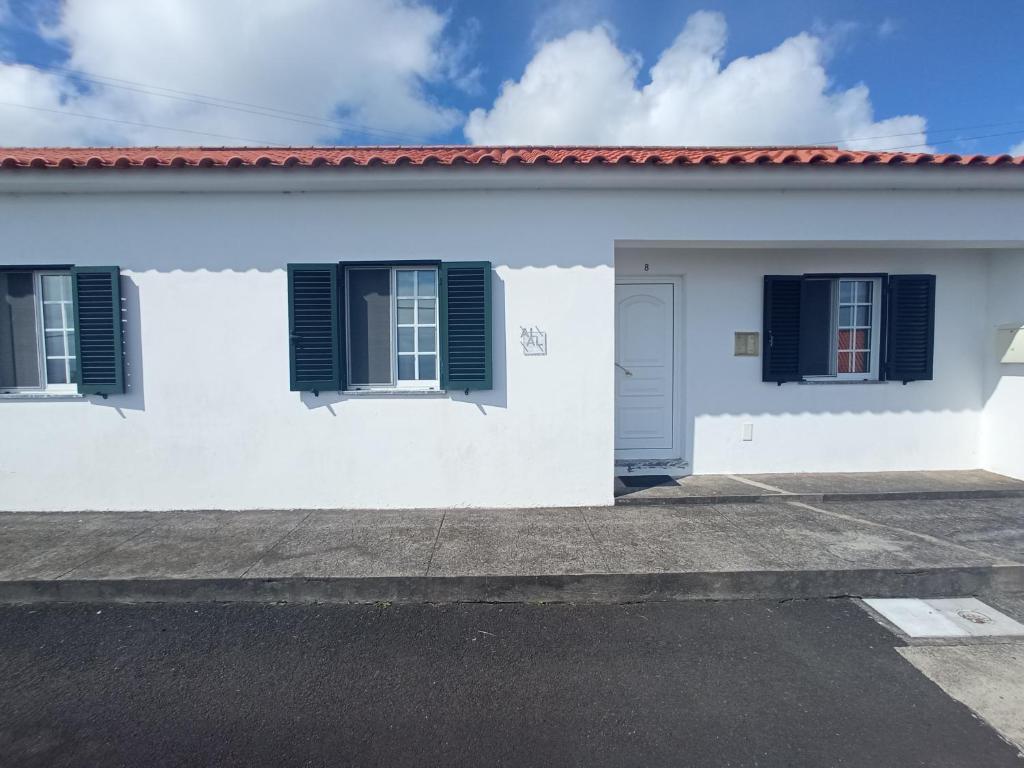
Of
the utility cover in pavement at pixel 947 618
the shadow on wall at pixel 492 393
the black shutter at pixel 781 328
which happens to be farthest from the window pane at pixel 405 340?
the utility cover in pavement at pixel 947 618

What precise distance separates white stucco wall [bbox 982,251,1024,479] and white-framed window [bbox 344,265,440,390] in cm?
652

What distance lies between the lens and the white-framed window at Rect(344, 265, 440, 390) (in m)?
5.23

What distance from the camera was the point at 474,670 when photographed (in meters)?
2.86

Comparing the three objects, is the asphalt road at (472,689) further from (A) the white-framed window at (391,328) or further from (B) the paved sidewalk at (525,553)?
(A) the white-framed window at (391,328)

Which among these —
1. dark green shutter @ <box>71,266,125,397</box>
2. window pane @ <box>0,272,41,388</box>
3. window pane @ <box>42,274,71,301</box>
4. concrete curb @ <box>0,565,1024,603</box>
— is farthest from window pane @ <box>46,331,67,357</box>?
concrete curb @ <box>0,565,1024,603</box>

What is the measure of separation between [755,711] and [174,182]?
6127 mm

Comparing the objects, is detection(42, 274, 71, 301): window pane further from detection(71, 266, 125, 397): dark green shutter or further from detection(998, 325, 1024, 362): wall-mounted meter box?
detection(998, 325, 1024, 362): wall-mounted meter box

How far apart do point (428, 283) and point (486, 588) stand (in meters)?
3.08

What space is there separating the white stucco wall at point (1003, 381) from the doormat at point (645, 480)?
12.8 ft

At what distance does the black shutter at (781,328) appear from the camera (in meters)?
5.95

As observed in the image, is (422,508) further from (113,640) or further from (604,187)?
(604,187)

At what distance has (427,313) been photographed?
529 cm

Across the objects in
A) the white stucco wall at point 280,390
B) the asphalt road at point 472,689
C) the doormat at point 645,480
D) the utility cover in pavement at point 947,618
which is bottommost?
the asphalt road at point 472,689

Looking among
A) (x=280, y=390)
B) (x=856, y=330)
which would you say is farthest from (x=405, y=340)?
(x=856, y=330)
